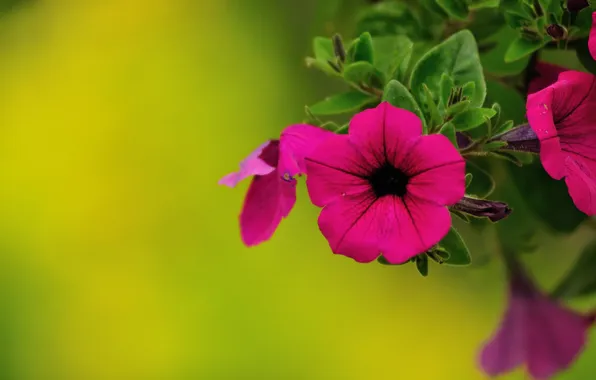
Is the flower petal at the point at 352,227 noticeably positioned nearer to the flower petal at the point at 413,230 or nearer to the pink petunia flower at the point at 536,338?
the flower petal at the point at 413,230

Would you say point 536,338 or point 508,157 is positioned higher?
point 508,157

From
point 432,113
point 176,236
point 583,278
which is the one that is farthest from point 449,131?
point 176,236

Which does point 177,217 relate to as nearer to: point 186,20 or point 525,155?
point 186,20

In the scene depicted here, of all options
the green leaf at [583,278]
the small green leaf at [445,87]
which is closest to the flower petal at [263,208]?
the small green leaf at [445,87]

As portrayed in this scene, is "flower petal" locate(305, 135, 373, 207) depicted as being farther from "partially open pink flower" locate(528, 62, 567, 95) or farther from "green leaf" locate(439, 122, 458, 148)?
"partially open pink flower" locate(528, 62, 567, 95)

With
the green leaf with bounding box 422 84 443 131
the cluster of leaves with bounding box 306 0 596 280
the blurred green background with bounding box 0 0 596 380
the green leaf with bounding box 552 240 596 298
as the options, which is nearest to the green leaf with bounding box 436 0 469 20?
the cluster of leaves with bounding box 306 0 596 280

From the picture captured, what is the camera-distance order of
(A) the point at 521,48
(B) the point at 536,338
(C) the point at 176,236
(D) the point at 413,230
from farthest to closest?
(C) the point at 176,236, (B) the point at 536,338, (A) the point at 521,48, (D) the point at 413,230

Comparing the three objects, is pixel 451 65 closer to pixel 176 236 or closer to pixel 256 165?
pixel 256 165
